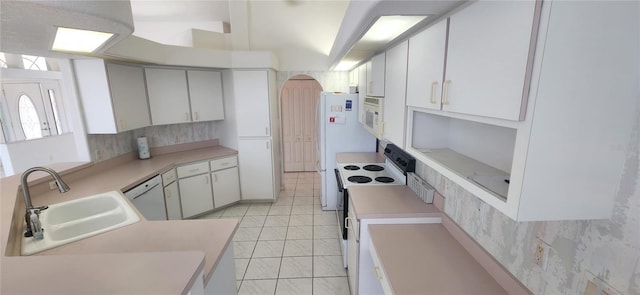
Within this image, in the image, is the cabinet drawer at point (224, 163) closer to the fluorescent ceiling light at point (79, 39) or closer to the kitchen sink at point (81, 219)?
the kitchen sink at point (81, 219)

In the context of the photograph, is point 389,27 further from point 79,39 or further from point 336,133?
point 336,133

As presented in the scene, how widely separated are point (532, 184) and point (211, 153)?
12.1ft

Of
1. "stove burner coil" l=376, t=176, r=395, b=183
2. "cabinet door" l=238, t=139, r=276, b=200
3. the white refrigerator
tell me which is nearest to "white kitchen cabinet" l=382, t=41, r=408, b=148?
"stove burner coil" l=376, t=176, r=395, b=183

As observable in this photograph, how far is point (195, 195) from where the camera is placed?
3496mm

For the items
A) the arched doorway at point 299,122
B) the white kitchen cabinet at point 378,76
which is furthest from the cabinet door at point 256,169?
the white kitchen cabinet at point 378,76

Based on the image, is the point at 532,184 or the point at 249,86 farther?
the point at 249,86

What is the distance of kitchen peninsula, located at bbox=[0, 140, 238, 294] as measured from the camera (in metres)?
0.80

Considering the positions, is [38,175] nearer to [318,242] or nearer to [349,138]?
[318,242]

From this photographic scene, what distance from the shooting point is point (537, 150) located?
2.35 feet

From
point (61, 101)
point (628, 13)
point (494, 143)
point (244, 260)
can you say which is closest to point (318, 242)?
point (244, 260)

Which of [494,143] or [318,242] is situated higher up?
[494,143]

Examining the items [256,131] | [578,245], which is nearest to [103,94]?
[256,131]

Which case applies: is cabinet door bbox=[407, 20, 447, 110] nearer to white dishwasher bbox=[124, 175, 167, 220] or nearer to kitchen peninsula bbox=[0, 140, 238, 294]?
kitchen peninsula bbox=[0, 140, 238, 294]

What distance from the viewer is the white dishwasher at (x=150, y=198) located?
255 cm
